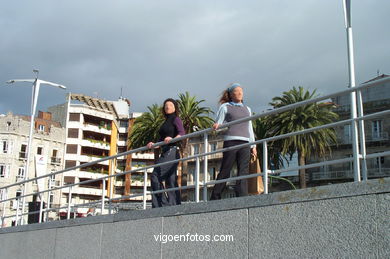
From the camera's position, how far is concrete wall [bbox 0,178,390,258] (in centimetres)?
458

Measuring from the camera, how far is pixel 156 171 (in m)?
8.04

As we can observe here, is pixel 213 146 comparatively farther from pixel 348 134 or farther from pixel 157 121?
pixel 157 121

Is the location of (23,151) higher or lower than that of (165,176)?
higher

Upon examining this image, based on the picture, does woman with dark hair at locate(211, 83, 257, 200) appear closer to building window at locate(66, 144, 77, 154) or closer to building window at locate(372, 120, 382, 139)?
building window at locate(372, 120, 382, 139)

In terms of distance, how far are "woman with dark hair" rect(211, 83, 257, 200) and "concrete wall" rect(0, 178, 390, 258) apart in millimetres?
434

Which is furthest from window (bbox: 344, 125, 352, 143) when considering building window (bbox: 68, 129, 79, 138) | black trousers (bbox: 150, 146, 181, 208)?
building window (bbox: 68, 129, 79, 138)

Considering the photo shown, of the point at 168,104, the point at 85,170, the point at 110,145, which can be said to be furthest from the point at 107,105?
the point at 168,104

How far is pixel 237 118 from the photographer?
6.96 meters

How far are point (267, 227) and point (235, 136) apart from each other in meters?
1.59

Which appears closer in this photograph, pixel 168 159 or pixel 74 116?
pixel 168 159

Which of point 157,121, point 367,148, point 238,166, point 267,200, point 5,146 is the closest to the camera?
point 367,148

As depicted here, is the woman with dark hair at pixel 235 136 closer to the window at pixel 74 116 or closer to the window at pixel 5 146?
the window at pixel 5 146

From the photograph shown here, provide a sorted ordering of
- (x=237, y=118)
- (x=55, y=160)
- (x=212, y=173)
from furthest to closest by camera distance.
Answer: (x=55, y=160), (x=212, y=173), (x=237, y=118)

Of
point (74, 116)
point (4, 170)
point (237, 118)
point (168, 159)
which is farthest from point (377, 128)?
point (74, 116)
